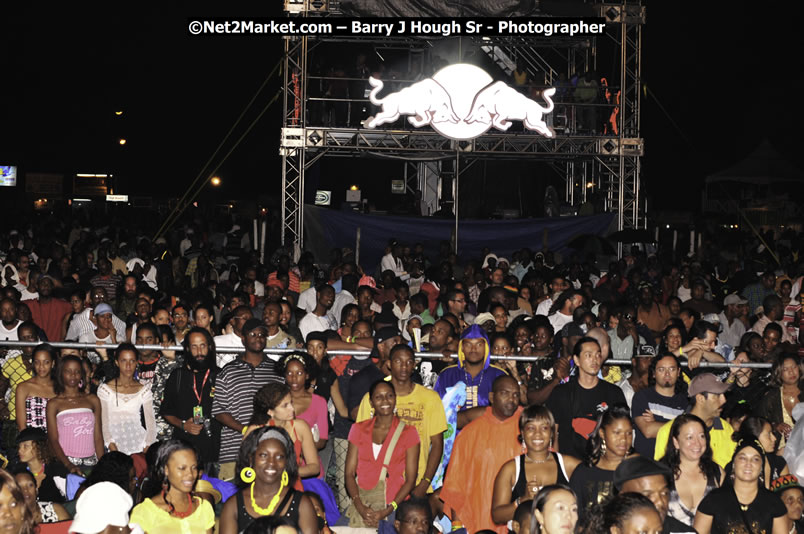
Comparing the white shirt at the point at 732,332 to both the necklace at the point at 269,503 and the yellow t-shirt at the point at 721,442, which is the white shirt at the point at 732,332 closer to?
the yellow t-shirt at the point at 721,442

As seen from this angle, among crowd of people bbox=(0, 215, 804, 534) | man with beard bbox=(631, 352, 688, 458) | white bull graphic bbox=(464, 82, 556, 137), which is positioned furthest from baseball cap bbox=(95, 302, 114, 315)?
white bull graphic bbox=(464, 82, 556, 137)

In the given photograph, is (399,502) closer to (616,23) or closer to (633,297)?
(633,297)

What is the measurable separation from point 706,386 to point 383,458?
A: 2.30 m

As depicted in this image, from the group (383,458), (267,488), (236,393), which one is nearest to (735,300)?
(383,458)

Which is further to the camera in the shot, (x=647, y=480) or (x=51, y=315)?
(x=51, y=315)

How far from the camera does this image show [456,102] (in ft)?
61.5

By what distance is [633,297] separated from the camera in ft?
44.0

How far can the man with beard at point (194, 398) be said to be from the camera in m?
7.89

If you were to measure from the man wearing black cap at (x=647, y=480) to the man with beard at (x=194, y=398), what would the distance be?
358 cm

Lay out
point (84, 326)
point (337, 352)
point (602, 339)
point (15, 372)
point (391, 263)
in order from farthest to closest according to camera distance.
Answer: point (391, 263), point (84, 326), point (15, 372), point (337, 352), point (602, 339)

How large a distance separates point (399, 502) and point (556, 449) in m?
1.15

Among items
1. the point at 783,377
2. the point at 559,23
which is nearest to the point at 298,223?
the point at 559,23

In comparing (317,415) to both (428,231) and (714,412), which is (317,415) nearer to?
(714,412)

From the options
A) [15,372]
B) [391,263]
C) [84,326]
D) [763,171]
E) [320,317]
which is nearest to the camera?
[15,372]
